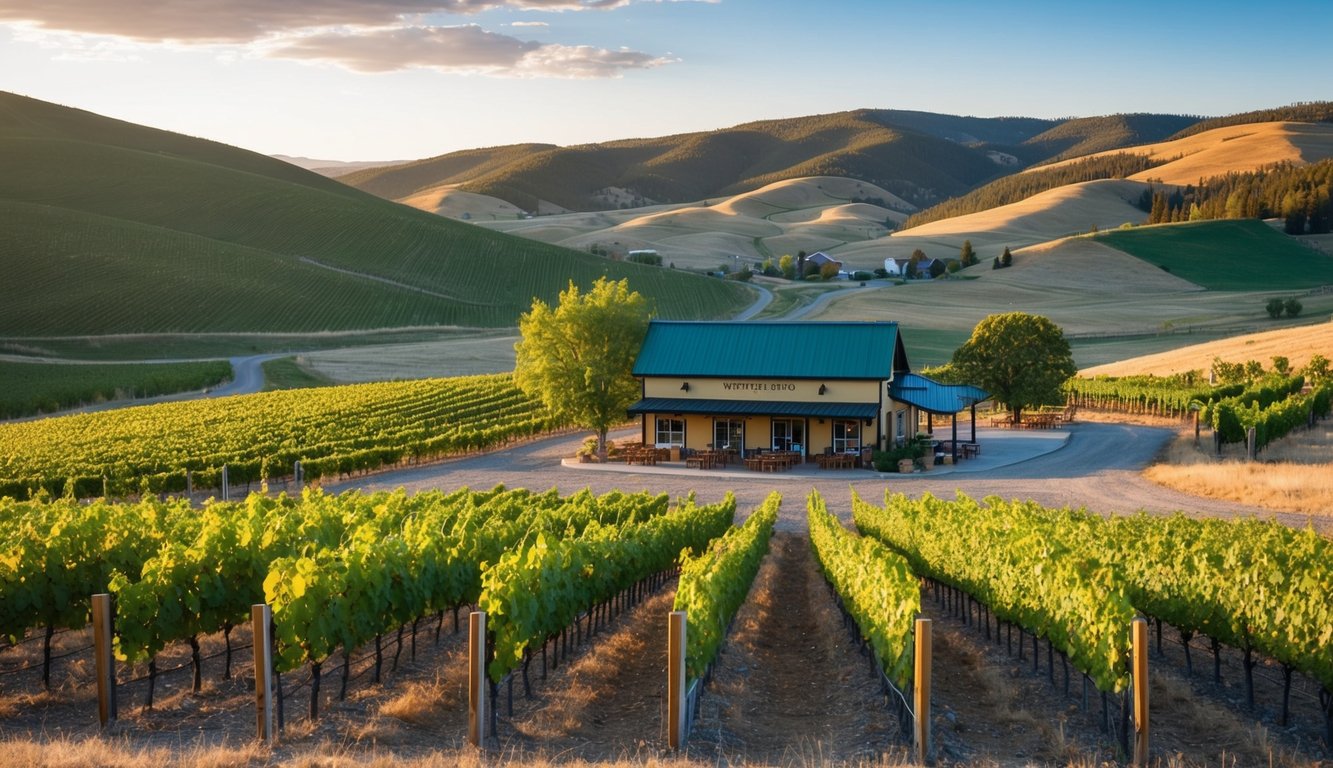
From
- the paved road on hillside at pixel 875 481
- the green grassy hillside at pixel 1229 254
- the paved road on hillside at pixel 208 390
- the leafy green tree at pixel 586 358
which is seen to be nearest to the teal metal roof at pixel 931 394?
the paved road on hillside at pixel 875 481

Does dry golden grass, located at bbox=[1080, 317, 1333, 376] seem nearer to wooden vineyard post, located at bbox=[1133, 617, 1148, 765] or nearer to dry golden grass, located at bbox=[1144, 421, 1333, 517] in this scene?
dry golden grass, located at bbox=[1144, 421, 1333, 517]

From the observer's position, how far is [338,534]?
19.1 meters

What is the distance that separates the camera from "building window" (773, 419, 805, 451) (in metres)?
44.5

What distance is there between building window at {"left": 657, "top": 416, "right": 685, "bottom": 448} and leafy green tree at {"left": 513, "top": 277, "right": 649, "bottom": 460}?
183 centimetres

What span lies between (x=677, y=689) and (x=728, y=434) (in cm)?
3481

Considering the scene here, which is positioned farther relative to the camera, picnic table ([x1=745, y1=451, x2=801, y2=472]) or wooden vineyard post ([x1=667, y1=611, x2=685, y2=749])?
picnic table ([x1=745, y1=451, x2=801, y2=472])

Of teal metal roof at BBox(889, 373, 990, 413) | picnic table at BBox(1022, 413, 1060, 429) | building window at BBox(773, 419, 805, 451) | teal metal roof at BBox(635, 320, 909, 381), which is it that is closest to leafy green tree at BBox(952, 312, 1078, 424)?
picnic table at BBox(1022, 413, 1060, 429)

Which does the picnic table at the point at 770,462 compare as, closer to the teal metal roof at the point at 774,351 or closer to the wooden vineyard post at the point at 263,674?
the teal metal roof at the point at 774,351

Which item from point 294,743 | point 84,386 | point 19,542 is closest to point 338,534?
point 19,542

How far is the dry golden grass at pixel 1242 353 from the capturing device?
6141 cm

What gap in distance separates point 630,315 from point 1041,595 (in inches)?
1413

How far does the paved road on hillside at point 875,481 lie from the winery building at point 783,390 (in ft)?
9.25

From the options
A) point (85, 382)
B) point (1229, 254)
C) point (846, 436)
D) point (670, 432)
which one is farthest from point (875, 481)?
point (1229, 254)

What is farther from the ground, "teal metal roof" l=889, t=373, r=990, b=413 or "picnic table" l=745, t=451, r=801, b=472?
"teal metal roof" l=889, t=373, r=990, b=413
